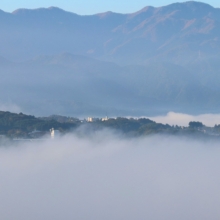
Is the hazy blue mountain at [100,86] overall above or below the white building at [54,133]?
above

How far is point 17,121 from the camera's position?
46.3 meters

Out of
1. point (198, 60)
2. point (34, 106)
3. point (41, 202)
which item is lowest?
point (41, 202)

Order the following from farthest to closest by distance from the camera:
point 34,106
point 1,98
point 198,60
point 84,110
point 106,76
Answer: point 198,60 → point 106,76 → point 1,98 → point 34,106 → point 84,110

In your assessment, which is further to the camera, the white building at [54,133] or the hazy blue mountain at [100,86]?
the hazy blue mountain at [100,86]

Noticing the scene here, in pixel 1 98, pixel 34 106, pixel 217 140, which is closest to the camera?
pixel 217 140

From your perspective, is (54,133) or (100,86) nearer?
(54,133)

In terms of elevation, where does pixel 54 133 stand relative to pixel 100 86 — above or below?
below

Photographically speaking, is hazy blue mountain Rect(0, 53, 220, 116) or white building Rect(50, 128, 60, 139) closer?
white building Rect(50, 128, 60, 139)

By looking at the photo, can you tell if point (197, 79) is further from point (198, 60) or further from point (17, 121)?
point (17, 121)

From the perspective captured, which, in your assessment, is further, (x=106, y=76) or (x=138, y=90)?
(x=106, y=76)

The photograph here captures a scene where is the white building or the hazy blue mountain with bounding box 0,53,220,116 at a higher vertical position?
the hazy blue mountain with bounding box 0,53,220,116

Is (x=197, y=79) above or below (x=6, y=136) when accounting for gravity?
above

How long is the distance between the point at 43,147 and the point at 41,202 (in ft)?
31.0

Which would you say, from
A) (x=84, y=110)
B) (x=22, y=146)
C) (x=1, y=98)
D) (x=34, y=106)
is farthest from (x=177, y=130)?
(x=1, y=98)
